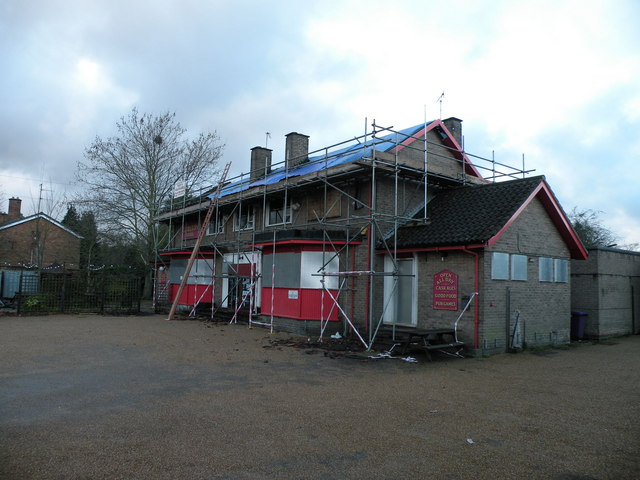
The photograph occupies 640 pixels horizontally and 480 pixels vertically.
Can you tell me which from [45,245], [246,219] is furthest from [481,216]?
[45,245]

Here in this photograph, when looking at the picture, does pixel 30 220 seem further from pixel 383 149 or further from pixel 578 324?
pixel 578 324

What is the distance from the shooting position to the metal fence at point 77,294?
20.3 m

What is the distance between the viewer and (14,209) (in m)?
40.4

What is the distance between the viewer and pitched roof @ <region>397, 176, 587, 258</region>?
1229 cm

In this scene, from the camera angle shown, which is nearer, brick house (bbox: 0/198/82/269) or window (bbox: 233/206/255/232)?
window (bbox: 233/206/255/232)

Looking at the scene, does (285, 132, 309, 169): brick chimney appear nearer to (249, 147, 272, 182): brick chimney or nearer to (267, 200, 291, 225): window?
(267, 200, 291, 225): window

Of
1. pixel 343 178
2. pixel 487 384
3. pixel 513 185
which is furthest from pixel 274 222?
pixel 487 384

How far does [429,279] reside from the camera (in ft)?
43.7

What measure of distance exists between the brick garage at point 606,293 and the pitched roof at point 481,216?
172 centimetres

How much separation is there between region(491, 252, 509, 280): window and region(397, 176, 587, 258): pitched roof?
732 mm

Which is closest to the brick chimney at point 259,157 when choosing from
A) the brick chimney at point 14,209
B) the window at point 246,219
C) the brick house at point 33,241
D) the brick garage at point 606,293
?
the window at point 246,219

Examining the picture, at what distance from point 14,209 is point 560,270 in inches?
1643

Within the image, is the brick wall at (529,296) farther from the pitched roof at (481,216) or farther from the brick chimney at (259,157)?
the brick chimney at (259,157)

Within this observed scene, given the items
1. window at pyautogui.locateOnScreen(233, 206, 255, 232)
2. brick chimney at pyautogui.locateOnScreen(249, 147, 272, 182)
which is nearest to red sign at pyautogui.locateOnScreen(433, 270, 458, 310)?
window at pyautogui.locateOnScreen(233, 206, 255, 232)
